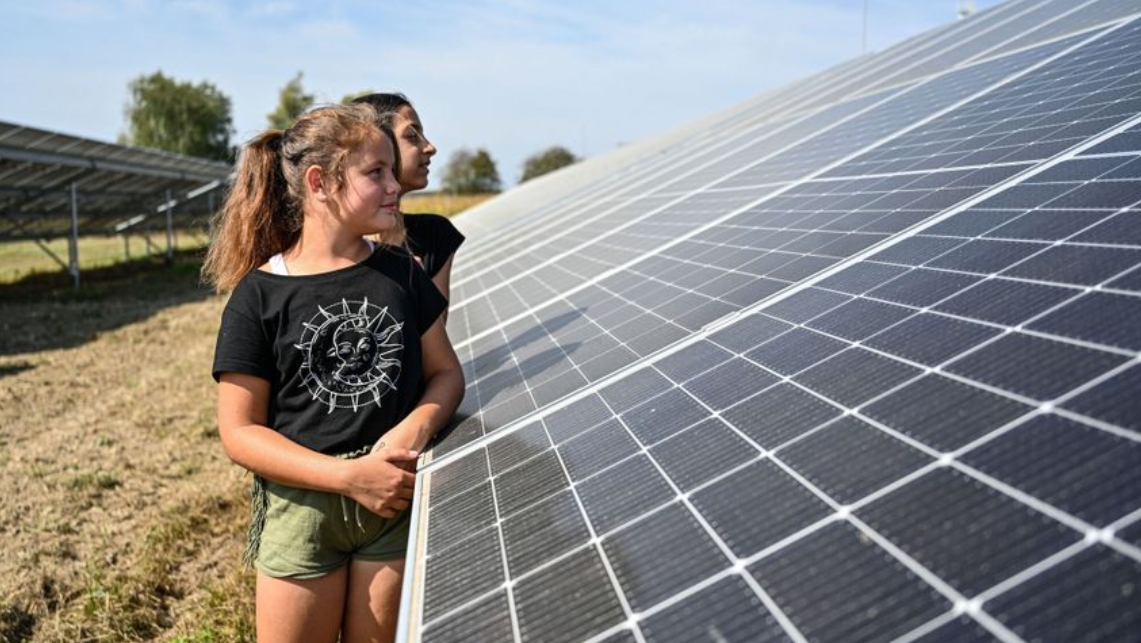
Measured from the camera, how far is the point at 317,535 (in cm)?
269

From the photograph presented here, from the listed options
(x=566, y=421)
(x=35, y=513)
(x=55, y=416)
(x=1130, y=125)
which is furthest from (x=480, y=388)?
(x=55, y=416)

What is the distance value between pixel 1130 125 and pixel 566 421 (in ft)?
8.44

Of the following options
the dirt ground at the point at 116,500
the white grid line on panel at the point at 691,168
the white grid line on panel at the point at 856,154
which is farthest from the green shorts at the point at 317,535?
the white grid line on panel at the point at 691,168

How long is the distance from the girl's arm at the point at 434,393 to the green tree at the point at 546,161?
84.4 m

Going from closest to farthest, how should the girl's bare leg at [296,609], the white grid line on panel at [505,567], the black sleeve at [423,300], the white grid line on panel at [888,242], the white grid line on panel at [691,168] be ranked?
the white grid line on panel at [505,567] → the girl's bare leg at [296,609] → the black sleeve at [423,300] → the white grid line on panel at [888,242] → the white grid line on panel at [691,168]

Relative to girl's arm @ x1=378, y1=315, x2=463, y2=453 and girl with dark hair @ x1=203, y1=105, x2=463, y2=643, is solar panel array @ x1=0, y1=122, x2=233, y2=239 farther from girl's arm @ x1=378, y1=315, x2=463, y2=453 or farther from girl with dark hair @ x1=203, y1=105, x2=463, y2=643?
girl's arm @ x1=378, y1=315, x2=463, y2=453

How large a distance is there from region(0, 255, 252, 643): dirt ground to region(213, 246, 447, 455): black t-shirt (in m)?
2.55

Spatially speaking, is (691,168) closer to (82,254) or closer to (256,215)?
(256,215)

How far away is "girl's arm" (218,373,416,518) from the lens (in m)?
2.59

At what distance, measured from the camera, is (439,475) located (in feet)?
9.04

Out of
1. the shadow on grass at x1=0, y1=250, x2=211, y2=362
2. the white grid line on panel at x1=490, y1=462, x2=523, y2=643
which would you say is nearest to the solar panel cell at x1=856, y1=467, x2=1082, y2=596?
the white grid line on panel at x1=490, y1=462, x2=523, y2=643

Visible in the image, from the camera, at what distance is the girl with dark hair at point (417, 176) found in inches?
154

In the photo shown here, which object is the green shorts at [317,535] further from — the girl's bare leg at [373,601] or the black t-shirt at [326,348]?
the black t-shirt at [326,348]

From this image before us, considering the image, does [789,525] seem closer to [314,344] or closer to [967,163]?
[314,344]
